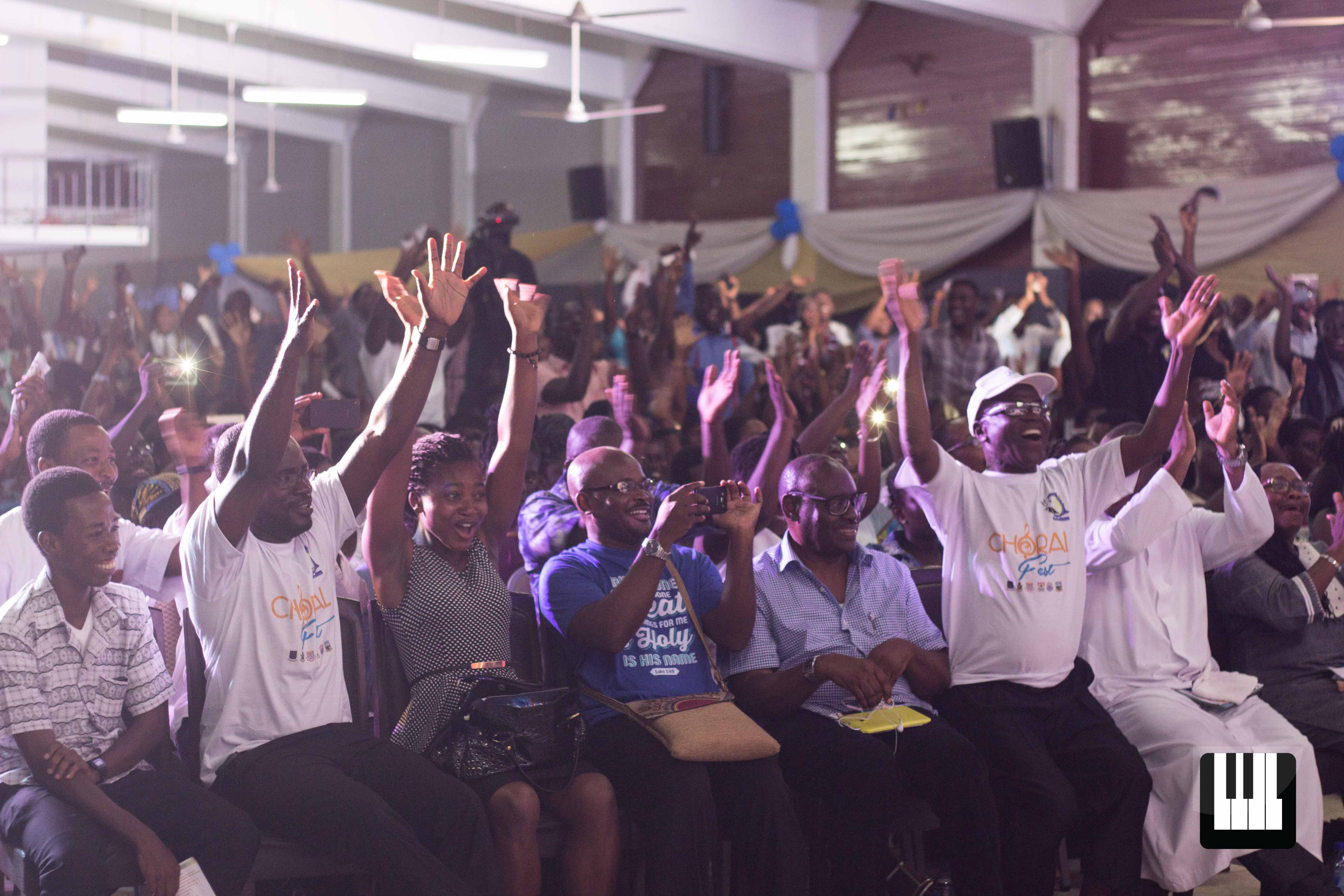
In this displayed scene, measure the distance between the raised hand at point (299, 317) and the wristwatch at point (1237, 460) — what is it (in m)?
2.38

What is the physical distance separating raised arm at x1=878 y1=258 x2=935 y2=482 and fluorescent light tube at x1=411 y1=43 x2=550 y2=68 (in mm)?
7002

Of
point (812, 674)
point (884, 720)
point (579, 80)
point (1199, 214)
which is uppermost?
point (579, 80)

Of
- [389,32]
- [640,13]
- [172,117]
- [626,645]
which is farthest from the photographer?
[389,32]

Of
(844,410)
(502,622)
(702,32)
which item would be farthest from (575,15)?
(502,622)

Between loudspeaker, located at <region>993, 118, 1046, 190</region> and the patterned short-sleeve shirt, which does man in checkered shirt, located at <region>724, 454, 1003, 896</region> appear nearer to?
the patterned short-sleeve shirt

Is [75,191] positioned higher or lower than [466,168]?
lower

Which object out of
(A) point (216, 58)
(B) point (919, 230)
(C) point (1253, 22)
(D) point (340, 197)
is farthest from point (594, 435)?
(D) point (340, 197)

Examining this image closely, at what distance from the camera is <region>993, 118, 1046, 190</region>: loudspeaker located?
33.3ft

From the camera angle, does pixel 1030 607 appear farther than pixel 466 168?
No

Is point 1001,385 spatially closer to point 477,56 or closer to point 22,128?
point 477,56

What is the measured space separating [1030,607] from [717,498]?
84cm

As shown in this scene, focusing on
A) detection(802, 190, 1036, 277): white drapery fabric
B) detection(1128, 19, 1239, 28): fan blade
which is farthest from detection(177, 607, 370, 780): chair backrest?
detection(802, 190, 1036, 277): white drapery fabric

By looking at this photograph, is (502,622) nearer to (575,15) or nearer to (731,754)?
(731,754)

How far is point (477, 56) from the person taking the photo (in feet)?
33.3
